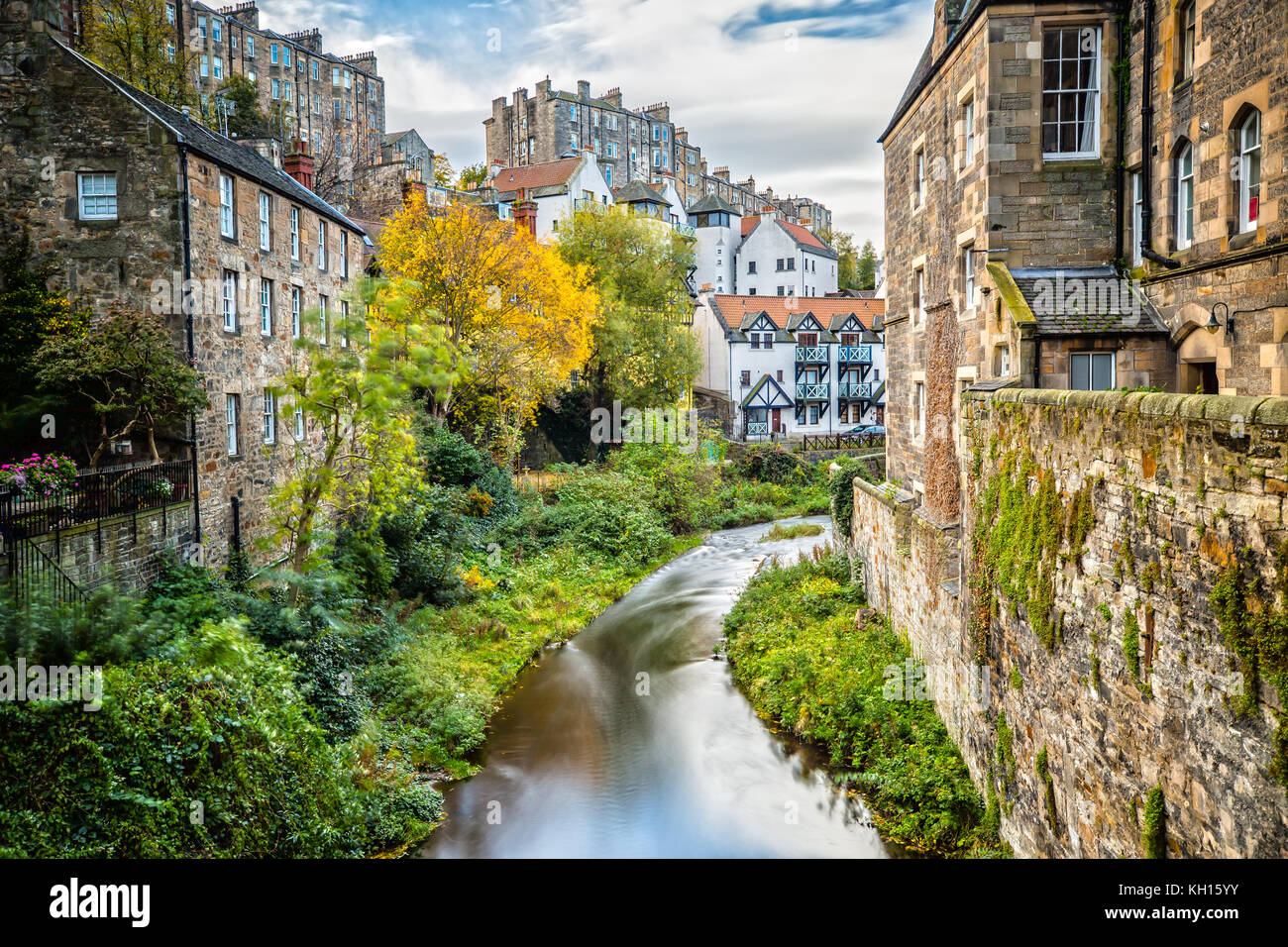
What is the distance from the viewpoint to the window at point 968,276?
51.0ft

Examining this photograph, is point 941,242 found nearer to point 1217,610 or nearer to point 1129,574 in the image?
point 1129,574

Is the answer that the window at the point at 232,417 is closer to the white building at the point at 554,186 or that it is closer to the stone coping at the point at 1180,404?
the stone coping at the point at 1180,404

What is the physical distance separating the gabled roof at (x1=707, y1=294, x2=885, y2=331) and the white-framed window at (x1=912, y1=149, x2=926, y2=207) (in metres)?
36.1

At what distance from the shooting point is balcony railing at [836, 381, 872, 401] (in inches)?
2244

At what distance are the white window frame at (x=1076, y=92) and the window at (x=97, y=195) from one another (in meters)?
16.9

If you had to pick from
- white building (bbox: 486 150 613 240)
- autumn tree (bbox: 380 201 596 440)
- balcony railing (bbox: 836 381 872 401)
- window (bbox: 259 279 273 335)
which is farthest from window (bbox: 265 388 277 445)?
balcony railing (bbox: 836 381 872 401)

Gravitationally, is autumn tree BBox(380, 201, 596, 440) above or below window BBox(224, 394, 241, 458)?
above

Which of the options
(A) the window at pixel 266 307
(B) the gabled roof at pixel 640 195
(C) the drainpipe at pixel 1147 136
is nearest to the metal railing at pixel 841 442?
(B) the gabled roof at pixel 640 195

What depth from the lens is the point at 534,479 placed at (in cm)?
3700

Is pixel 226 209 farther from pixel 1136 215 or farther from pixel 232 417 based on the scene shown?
pixel 1136 215

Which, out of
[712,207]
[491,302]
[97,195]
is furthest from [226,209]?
[712,207]

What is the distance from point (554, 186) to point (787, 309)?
17606 mm

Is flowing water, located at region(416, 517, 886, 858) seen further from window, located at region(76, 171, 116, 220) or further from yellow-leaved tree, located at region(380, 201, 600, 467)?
yellow-leaved tree, located at region(380, 201, 600, 467)
